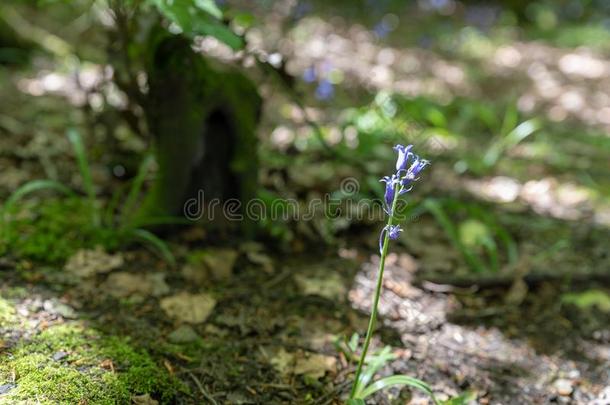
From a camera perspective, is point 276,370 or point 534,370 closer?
point 276,370

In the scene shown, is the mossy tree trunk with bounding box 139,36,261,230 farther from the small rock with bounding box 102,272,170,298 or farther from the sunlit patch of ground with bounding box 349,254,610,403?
the sunlit patch of ground with bounding box 349,254,610,403

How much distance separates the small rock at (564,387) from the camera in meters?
2.12

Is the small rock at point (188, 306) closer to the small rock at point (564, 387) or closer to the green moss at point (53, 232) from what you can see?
the green moss at point (53, 232)

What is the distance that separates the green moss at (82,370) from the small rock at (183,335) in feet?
0.57

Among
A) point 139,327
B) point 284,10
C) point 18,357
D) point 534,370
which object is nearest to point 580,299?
point 534,370

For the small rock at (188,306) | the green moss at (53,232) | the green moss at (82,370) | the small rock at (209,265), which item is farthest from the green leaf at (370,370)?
the green moss at (53,232)

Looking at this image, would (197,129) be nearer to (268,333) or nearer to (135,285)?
(135,285)

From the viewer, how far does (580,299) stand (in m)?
2.66

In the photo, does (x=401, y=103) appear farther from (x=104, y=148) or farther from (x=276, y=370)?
(x=276, y=370)

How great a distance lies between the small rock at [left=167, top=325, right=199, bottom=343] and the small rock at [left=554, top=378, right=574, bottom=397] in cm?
137

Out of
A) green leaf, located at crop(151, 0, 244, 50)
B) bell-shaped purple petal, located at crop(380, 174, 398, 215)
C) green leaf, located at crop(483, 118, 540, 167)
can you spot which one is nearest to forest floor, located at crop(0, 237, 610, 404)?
bell-shaped purple petal, located at crop(380, 174, 398, 215)

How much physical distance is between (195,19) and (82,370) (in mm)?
1218

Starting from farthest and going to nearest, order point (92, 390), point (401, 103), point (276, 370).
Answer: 1. point (401, 103)
2. point (276, 370)
3. point (92, 390)

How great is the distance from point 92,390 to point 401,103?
2.56 m
